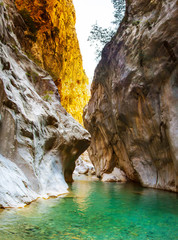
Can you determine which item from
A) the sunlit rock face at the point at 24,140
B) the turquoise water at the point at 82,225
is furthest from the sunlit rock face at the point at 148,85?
the turquoise water at the point at 82,225

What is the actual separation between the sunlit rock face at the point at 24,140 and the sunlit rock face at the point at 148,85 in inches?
185

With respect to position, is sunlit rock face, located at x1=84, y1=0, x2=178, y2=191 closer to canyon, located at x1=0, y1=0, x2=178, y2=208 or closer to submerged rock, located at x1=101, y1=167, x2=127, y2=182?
canyon, located at x1=0, y1=0, x2=178, y2=208

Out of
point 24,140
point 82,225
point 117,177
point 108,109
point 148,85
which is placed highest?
point 108,109

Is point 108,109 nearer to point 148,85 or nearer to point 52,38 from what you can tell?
point 148,85

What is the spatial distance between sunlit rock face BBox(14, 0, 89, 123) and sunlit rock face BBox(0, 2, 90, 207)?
6.37m

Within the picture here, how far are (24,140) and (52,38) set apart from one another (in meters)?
20.0

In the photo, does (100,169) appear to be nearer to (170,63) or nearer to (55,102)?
(55,102)

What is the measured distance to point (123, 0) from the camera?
1552 cm

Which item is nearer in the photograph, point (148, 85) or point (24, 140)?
point (24, 140)

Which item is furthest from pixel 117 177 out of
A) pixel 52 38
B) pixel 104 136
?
pixel 52 38

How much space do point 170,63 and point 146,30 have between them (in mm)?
2646

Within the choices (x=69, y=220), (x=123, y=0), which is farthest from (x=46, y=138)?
(x=123, y=0)

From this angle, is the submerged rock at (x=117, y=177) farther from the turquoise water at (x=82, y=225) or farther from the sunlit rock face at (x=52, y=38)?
the turquoise water at (x=82, y=225)

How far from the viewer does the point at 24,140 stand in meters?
7.62
